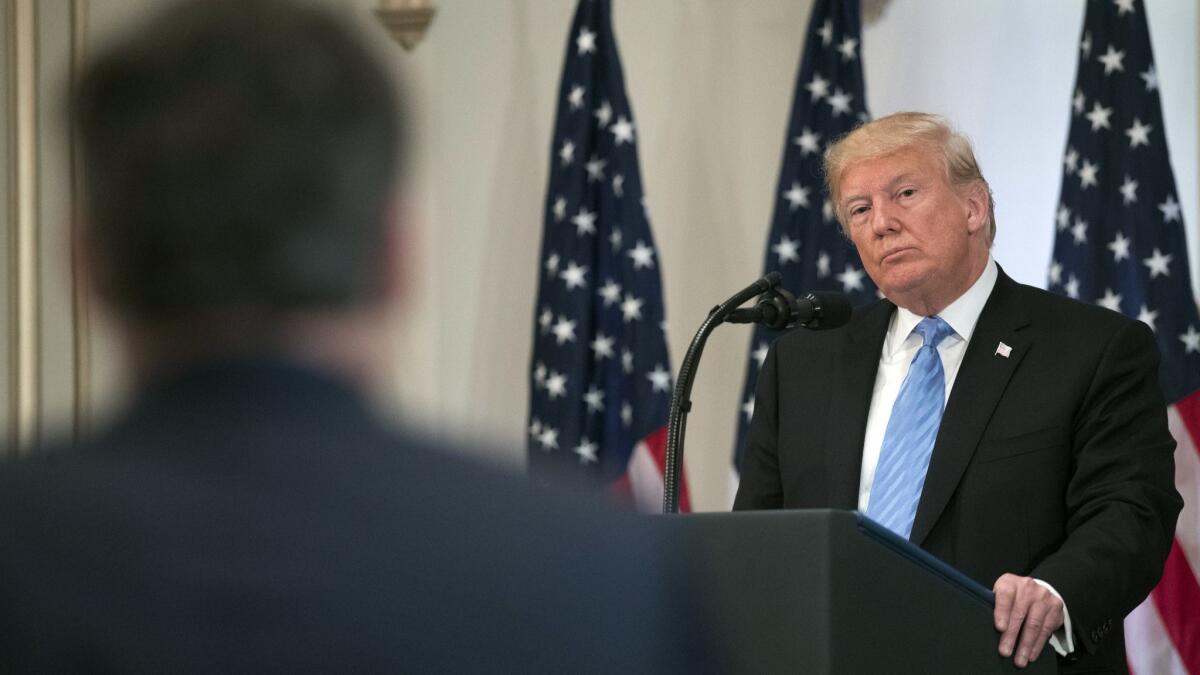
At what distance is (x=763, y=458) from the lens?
11.3ft

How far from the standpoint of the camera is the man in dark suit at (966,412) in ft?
9.41

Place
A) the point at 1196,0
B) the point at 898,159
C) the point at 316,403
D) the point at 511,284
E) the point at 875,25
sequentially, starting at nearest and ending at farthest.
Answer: the point at 316,403, the point at 898,159, the point at 1196,0, the point at 875,25, the point at 511,284

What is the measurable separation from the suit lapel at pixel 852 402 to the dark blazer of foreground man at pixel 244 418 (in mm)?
2327

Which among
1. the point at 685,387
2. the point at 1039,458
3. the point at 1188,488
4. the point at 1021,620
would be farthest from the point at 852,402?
the point at 1188,488

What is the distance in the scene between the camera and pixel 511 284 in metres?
7.02

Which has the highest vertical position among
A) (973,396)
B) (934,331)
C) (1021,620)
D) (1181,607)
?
(934,331)

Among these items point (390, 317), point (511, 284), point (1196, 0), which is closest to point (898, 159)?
point (390, 317)

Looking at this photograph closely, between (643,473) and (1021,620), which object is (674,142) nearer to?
(643,473)

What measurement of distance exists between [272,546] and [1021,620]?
61.9 inches

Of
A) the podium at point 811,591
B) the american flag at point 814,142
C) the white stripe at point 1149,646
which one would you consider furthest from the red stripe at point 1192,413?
the podium at point 811,591

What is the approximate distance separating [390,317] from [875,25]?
593 centimetres

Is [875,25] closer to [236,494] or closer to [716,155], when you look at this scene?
[716,155]

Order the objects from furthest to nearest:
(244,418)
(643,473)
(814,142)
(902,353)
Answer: (643,473)
(814,142)
(902,353)
(244,418)

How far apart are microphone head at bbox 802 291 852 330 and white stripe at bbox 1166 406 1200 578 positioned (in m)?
2.75
